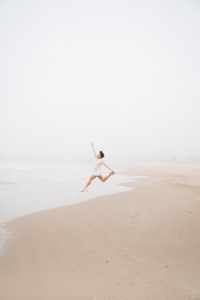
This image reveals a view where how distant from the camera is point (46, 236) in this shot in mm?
9961

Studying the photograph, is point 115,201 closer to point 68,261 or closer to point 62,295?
point 68,261

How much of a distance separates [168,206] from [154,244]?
5.19 meters

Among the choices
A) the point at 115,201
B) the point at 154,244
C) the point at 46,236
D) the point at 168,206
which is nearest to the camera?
the point at 154,244

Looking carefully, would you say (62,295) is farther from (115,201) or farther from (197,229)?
(115,201)

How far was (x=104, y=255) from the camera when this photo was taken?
328 inches

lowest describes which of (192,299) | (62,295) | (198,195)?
(198,195)

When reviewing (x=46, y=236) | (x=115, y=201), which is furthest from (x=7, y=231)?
(x=115, y=201)

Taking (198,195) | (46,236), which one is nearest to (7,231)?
(46,236)

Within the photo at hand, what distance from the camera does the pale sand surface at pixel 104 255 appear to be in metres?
6.42

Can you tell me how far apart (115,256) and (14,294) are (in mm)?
3187

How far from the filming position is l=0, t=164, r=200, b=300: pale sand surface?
21.1 ft

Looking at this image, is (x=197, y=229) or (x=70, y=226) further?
(x=70, y=226)

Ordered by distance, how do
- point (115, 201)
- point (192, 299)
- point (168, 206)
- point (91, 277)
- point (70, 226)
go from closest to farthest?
point (192, 299)
point (91, 277)
point (70, 226)
point (168, 206)
point (115, 201)

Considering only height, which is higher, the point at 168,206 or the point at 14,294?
the point at 14,294
